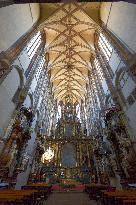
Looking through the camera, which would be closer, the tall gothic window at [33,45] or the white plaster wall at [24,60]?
the white plaster wall at [24,60]

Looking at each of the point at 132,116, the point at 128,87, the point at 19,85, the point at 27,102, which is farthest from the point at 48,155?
the point at 128,87

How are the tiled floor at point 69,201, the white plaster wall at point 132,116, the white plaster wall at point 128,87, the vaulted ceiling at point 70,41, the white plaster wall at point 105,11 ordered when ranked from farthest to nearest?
the vaulted ceiling at point 70,41, the white plaster wall at point 105,11, the white plaster wall at point 128,87, the white plaster wall at point 132,116, the tiled floor at point 69,201

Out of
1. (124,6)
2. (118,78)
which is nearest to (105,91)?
(118,78)

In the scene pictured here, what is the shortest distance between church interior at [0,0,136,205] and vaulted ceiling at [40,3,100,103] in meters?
0.11

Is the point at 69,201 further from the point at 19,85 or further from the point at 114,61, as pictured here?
the point at 114,61

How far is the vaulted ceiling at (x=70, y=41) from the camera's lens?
19.1 meters

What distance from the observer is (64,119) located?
30.7 metres

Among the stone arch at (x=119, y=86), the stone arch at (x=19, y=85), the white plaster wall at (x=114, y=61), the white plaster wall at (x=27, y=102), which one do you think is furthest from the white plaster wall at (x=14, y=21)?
the stone arch at (x=119, y=86)

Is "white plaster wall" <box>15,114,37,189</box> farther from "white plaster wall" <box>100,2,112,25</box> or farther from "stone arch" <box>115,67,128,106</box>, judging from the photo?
"white plaster wall" <box>100,2,112,25</box>

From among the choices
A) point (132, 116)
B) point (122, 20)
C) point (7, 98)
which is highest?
point (122, 20)

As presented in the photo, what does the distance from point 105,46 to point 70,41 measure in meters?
5.27

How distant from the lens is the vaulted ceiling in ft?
62.5

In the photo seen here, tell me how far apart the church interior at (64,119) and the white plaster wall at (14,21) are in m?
0.07

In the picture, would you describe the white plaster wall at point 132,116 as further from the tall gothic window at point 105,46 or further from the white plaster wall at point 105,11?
the white plaster wall at point 105,11
